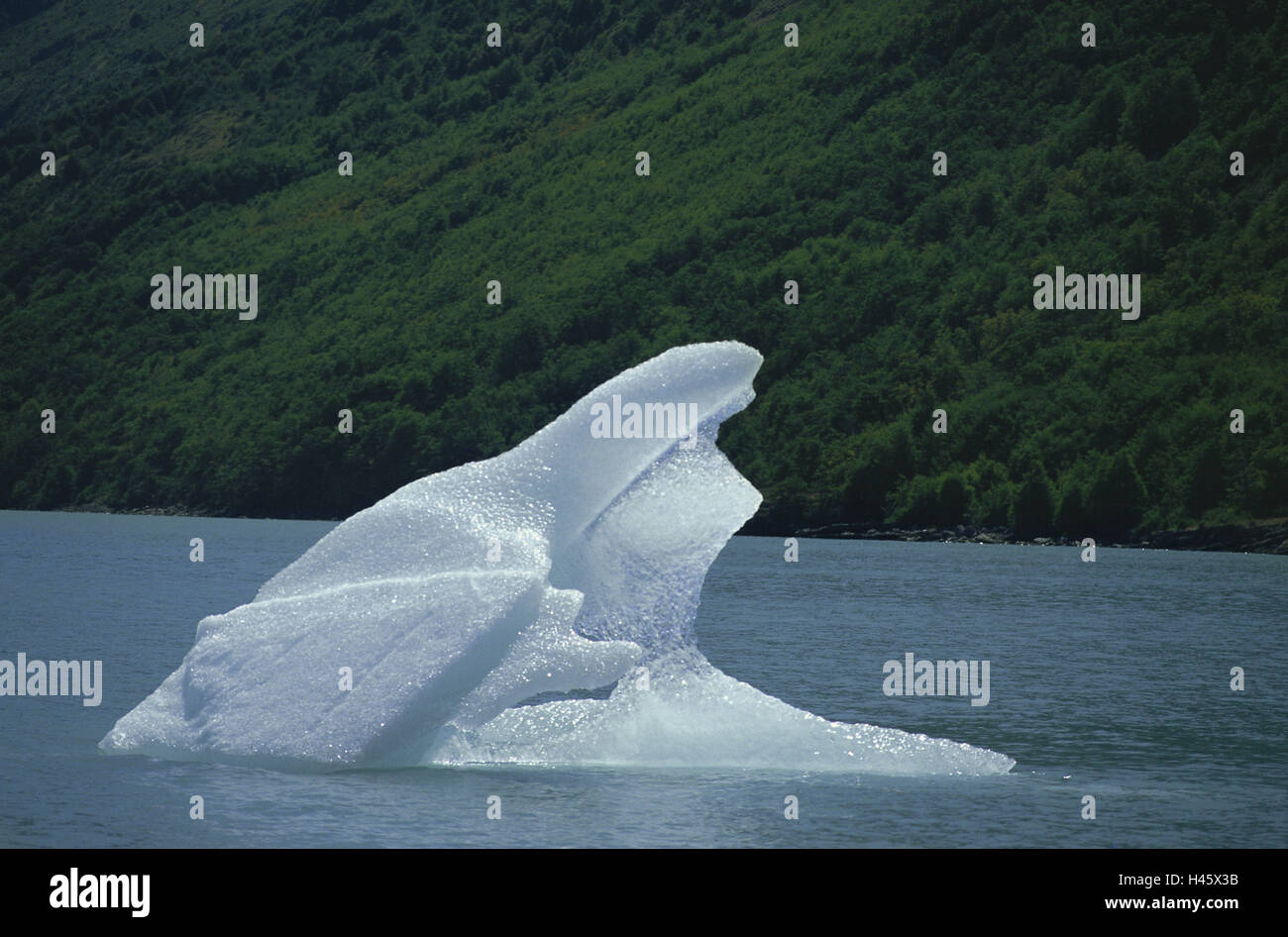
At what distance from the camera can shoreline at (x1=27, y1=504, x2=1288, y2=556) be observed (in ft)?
431

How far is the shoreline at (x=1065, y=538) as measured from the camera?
5167 inches

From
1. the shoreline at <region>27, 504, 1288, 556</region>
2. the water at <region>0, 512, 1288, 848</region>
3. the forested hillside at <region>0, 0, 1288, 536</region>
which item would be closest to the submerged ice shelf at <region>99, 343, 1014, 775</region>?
the water at <region>0, 512, 1288, 848</region>

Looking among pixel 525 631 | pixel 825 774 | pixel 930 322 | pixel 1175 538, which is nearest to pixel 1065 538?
pixel 1175 538

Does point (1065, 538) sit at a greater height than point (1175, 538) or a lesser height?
greater

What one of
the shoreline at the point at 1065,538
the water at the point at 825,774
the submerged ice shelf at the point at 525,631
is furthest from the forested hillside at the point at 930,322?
the submerged ice shelf at the point at 525,631

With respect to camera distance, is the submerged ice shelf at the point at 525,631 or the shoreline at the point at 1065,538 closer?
the submerged ice shelf at the point at 525,631

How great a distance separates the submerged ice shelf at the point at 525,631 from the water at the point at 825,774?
21.4 inches

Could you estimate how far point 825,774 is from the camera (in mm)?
25672

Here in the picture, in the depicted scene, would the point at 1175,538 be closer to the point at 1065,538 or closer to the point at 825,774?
the point at 1065,538

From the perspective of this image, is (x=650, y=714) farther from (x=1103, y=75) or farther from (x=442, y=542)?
(x=1103, y=75)

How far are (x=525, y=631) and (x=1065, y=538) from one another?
12106 centimetres

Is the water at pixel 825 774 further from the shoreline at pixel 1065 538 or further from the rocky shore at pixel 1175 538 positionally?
the shoreline at pixel 1065 538

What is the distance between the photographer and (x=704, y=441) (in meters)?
25.1

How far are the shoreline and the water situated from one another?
53.4m
